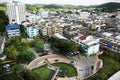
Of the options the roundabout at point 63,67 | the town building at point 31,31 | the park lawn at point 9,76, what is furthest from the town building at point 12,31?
the park lawn at point 9,76

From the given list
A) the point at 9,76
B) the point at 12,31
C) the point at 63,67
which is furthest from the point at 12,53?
the point at 12,31

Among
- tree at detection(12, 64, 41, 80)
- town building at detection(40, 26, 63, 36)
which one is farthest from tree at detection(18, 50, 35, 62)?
town building at detection(40, 26, 63, 36)

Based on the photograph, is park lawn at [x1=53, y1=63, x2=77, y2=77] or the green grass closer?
the green grass

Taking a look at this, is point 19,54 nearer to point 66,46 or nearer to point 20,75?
point 20,75

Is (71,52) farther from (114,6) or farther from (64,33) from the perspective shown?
(114,6)

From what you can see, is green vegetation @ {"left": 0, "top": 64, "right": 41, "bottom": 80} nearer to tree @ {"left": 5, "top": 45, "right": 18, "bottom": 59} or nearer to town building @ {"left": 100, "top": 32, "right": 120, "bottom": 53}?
tree @ {"left": 5, "top": 45, "right": 18, "bottom": 59}

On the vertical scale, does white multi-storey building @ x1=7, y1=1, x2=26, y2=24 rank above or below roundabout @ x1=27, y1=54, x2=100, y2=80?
above

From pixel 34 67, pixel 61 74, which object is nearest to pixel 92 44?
pixel 61 74
